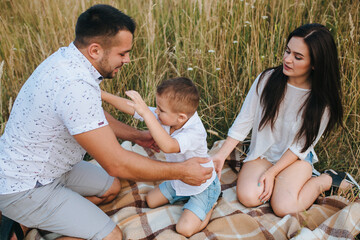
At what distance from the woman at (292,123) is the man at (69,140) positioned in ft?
2.29

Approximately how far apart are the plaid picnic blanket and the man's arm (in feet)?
1.41

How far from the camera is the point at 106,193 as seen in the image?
261 cm

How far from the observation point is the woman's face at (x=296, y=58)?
7.86 feet

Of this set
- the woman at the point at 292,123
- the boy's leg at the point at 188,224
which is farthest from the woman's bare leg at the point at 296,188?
the boy's leg at the point at 188,224

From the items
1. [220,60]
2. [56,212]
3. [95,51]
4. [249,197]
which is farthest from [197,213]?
[220,60]

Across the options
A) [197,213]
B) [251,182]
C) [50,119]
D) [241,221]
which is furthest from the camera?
Answer: [251,182]

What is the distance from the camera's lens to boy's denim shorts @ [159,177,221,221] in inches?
89.9

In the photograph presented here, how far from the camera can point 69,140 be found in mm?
2076

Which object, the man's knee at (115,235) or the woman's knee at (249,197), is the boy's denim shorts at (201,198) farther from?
the man's knee at (115,235)

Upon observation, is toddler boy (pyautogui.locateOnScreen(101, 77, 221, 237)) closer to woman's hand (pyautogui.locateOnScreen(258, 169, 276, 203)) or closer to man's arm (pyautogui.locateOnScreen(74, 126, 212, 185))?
man's arm (pyautogui.locateOnScreen(74, 126, 212, 185))

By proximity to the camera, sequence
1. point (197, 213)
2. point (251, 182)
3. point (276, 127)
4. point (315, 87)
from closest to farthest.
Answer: point (197, 213)
point (315, 87)
point (251, 182)
point (276, 127)

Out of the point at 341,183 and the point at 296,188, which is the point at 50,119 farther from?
the point at 341,183

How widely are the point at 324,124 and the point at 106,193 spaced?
1819 mm

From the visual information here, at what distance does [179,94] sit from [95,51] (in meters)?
0.58
